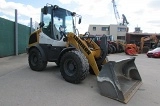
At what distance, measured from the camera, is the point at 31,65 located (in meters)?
8.16

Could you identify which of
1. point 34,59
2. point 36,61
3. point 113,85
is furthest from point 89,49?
point 34,59

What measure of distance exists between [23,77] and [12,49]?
23.1ft

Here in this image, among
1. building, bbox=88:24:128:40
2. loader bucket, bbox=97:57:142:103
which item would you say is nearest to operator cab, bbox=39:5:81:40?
loader bucket, bbox=97:57:142:103

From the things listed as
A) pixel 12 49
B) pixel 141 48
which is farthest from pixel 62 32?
pixel 141 48

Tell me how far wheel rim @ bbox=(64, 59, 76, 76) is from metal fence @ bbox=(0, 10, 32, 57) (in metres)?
6.42

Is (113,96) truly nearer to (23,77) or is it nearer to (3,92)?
(3,92)

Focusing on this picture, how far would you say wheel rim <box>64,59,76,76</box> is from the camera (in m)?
6.24

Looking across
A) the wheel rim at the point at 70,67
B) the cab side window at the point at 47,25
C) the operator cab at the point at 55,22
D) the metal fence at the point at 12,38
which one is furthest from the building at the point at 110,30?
the wheel rim at the point at 70,67

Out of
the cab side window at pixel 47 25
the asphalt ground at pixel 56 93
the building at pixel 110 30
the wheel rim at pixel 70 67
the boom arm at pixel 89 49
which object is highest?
the building at pixel 110 30

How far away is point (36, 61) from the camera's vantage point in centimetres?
800

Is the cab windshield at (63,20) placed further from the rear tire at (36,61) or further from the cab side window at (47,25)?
the rear tire at (36,61)

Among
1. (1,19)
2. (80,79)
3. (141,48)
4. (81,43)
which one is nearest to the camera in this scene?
(80,79)

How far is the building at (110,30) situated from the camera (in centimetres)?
5344

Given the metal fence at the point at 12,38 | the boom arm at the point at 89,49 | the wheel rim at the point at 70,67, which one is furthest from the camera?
the metal fence at the point at 12,38
